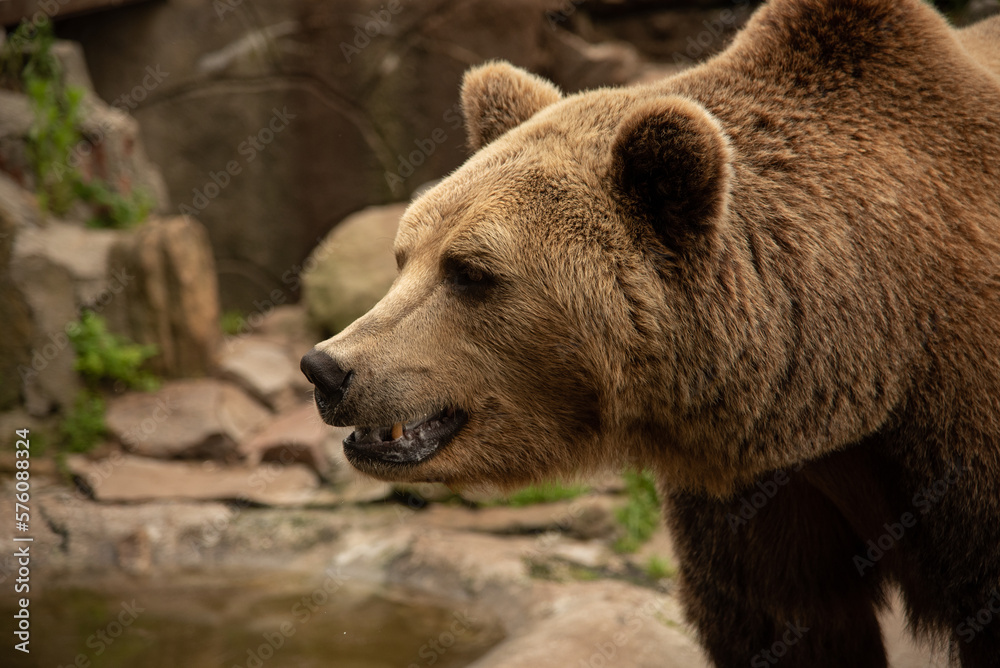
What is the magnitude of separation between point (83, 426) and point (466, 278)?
5.75m

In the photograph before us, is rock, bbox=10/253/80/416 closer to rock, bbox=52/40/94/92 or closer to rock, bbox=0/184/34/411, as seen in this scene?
rock, bbox=0/184/34/411

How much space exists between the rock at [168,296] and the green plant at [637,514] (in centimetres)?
432

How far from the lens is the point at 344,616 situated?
516 cm

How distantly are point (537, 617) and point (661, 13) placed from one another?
28.3ft

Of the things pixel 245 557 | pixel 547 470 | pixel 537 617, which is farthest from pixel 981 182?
pixel 245 557

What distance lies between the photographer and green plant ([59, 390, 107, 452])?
24.0 ft

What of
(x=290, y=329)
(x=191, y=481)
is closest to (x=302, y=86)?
(x=290, y=329)

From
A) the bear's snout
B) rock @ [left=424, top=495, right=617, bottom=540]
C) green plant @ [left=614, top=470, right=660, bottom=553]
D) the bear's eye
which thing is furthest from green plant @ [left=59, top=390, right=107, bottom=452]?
the bear's eye

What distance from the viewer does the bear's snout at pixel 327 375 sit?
257 centimetres

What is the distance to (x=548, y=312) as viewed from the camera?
8.71 feet

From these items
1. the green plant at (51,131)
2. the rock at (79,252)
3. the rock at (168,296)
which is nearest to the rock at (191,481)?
the rock at (168,296)

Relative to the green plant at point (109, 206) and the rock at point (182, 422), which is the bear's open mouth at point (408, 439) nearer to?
the rock at point (182, 422)

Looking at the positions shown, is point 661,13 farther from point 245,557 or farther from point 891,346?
point 891,346

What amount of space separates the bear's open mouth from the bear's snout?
19 cm
